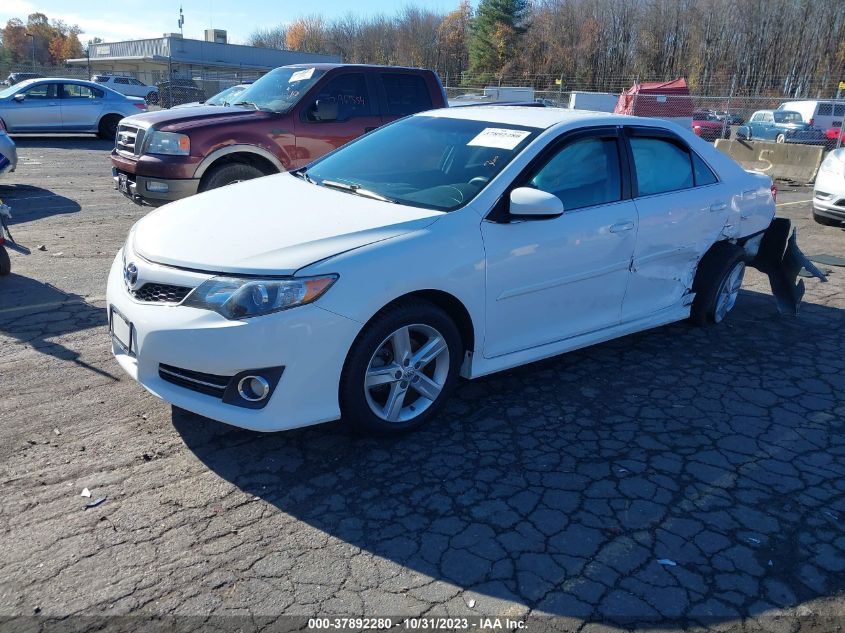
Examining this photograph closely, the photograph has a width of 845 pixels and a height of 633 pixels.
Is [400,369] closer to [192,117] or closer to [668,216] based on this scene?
[668,216]

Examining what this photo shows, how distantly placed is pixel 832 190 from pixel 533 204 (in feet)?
25.3

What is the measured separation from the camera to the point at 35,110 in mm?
17109

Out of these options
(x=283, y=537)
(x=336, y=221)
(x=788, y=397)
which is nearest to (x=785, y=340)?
(x=788, y=397)

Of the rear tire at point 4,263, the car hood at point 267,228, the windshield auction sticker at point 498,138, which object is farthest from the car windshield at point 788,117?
the rear tire at point 4,263

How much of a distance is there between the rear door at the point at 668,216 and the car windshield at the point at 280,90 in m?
4.86

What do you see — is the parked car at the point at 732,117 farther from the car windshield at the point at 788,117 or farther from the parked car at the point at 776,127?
the car windshield at the point at 788,117

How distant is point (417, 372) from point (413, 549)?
1045mm

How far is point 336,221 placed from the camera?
361 centimetres

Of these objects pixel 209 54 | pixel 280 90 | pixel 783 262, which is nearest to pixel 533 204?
pixel 783 262

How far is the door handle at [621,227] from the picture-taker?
4320mm

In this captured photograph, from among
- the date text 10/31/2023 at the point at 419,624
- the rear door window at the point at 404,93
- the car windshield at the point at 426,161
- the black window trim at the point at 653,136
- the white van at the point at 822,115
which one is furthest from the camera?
the white van at the point at 822,115

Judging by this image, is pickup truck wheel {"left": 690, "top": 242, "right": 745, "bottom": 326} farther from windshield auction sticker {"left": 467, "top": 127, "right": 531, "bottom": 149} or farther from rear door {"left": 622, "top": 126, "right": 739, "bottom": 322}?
windshield auction sticker {"left": 467, "top": 127, "right": 531, "bottom": 149}

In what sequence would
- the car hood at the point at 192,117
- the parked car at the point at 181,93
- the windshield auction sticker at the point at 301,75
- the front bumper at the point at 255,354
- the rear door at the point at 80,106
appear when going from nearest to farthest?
the front bumper at the point at 255,354 → the car hood at the point at 192,117 → the windshield auction sticker at the point at 301,75 → the rear door at the point at 80,106 → the parked car at the point at 181,93

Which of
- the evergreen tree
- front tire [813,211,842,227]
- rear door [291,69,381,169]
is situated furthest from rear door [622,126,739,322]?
the evergreen tree
